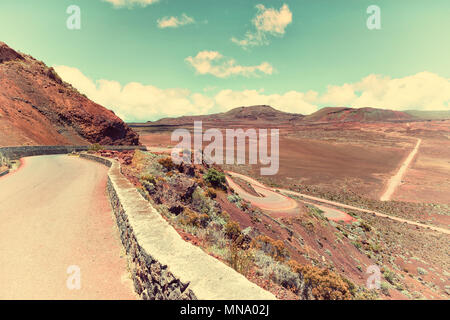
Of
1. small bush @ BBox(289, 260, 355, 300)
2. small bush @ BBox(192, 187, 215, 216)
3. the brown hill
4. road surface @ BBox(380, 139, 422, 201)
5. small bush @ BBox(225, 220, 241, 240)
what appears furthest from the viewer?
road surface @ BBox(380, 139, 422, 201)

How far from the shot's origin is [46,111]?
3469cm

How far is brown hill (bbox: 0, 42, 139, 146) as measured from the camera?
93.6 ft

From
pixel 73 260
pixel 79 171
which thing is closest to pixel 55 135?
pixel 79 171

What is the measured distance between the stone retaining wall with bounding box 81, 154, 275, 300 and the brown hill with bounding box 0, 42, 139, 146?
2871cm

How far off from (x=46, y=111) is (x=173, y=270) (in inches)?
1707

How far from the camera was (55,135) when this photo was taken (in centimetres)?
3209

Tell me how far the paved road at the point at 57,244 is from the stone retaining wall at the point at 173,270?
0.63 metres

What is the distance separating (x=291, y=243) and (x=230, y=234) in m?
7.14

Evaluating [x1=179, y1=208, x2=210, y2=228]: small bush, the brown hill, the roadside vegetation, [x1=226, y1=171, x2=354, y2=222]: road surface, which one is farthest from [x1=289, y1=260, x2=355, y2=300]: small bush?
the brown hill

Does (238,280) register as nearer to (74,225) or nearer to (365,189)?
(74,225)

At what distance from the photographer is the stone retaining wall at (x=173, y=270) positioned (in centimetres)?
292
